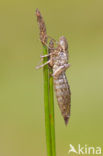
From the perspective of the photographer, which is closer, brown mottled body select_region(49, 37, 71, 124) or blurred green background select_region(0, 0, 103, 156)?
brown mottled body select_region(49, 37, 71, 124)

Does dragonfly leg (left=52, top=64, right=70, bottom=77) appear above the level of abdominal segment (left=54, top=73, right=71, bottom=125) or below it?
above

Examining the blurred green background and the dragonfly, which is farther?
the blurred green background

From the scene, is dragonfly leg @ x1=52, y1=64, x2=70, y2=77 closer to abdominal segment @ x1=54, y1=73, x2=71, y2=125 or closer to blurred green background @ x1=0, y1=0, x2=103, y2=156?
abdominal segment @ x1=54, y1=73, x2=71, y2=125

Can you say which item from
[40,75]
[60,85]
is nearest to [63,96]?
[60,85]

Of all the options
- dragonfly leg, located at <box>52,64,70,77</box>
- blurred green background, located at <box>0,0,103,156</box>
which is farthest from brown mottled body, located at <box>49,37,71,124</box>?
blurred green background, located at <box>0,0,103,156</box>

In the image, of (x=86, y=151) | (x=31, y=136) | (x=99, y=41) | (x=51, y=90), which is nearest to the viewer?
(x=51, y=90)

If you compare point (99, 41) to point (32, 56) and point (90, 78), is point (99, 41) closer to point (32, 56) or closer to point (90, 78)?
point (90, 78)

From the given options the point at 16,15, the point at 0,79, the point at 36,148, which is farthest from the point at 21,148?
the point at 16,15

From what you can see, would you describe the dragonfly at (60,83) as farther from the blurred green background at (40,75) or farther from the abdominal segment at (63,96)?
the blurred green background at (40,75)

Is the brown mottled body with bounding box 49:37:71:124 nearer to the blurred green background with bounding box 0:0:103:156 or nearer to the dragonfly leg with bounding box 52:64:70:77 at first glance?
the dragonfly leg with bounding box 52:64:70:77
